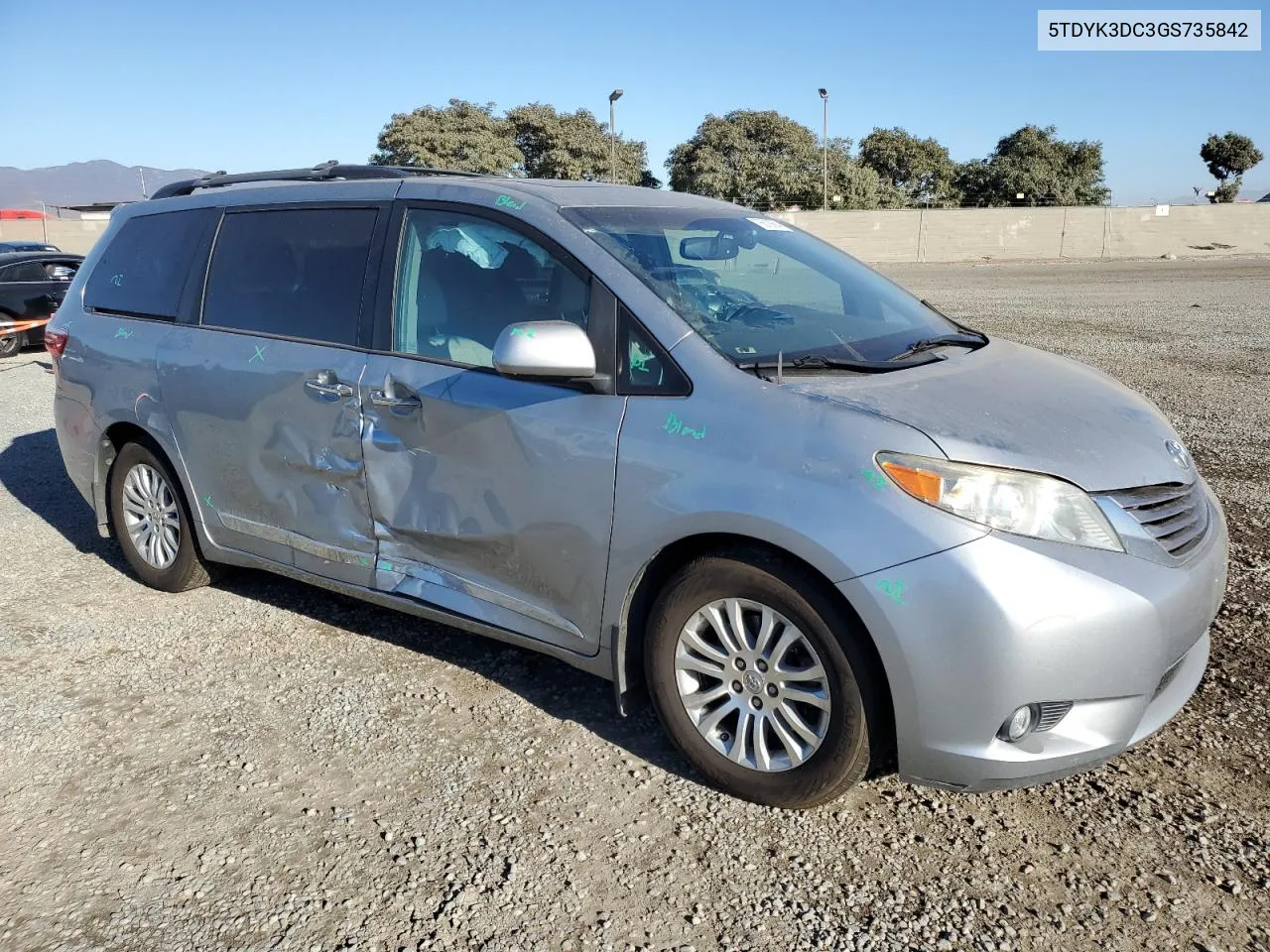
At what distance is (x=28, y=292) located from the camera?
13.9 meters

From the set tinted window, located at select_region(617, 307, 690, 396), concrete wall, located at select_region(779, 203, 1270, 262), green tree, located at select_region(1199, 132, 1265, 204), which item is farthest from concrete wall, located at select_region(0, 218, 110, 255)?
green tree, located at select_region(1199, 132, 1265, 204)

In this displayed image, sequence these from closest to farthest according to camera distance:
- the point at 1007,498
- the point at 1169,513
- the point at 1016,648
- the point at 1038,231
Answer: the point at 1016,648 < the point at 1007,498 < the point at 1169,513 < the point at 1038,231

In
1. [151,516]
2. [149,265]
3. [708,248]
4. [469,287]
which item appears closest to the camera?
[469,287]

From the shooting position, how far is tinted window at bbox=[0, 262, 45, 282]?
13.7m

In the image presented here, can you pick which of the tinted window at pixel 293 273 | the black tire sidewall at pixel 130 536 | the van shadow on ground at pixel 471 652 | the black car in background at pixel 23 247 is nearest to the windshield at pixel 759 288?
the tinted window at pixel 293 273

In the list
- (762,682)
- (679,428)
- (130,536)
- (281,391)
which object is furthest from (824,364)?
(130,536)

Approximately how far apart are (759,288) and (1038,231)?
40.5 metres

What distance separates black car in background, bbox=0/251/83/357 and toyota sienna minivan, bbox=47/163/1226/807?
11.2m

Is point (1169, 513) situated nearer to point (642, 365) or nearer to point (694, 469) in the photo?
point (694, 469)

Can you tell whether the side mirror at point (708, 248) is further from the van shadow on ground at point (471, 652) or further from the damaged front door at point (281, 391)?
the van shadow on ground at point (471, 652)

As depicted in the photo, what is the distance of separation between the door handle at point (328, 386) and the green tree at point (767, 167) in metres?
52.1

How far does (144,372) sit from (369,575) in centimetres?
164

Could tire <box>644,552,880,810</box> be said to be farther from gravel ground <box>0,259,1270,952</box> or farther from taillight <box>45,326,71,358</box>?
taillight <box>45,326,71,358</box>

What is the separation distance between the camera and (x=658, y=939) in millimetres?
2484
